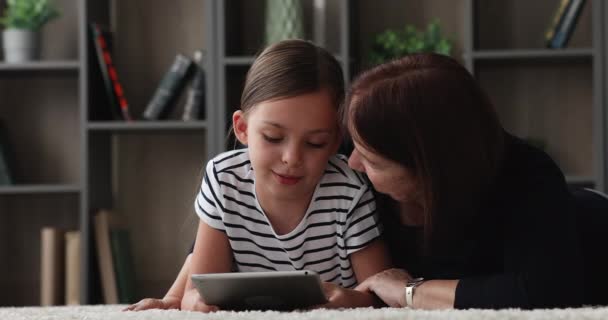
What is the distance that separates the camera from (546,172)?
1230 mm

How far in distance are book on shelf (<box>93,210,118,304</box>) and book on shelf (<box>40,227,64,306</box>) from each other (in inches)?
6.0

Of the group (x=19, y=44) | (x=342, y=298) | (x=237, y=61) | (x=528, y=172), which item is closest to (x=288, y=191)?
(x=342, y=298)

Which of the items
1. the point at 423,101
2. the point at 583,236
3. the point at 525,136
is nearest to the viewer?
the point at 423,101

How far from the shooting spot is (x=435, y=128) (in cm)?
120

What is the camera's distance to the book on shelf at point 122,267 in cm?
273

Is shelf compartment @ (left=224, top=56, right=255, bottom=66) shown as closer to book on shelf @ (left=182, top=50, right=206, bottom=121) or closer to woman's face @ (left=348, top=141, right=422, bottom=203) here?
book on shelf @ (left=182, top=50, right=206, bottom=121)

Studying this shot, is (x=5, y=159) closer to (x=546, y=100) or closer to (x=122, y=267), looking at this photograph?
(x=122, y=267)

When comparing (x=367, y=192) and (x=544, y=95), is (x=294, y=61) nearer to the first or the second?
(x=367, y=192)

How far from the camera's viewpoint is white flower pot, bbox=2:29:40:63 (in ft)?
9.03

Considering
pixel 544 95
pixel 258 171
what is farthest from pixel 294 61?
pixel 544 95

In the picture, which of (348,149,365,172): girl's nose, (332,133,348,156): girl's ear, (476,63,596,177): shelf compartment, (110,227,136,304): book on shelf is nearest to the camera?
(348,149,365,172): girl's nose

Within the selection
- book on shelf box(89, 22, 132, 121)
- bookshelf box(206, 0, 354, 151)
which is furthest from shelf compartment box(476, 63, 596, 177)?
book on shelf box(89, 22, 132, 121)

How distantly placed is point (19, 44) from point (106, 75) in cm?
32

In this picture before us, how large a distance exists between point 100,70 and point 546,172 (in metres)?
1.83
